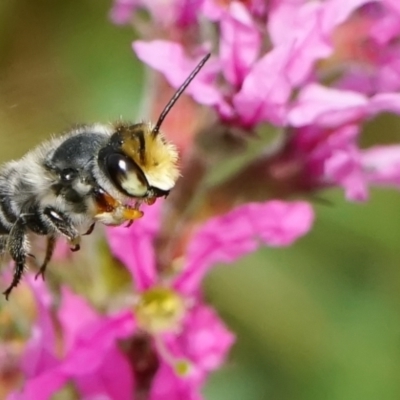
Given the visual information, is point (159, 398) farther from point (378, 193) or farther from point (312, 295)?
point (378, 193)

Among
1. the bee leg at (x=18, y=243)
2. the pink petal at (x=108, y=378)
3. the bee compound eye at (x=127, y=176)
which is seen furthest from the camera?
the pink petal at (x=108, y=378)

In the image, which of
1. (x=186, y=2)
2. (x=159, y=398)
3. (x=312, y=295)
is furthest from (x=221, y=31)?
(x=312, y=295)

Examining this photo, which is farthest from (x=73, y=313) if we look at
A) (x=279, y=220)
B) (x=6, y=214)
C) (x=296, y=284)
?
(x=296, y=284)

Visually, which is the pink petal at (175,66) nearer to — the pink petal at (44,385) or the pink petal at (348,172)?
the pink petal at (348,172)

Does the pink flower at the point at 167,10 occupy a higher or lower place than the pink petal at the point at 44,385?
higher

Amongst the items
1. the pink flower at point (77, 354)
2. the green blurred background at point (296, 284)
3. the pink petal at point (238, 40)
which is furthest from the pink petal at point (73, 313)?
the green blurred background at point (296, 284)

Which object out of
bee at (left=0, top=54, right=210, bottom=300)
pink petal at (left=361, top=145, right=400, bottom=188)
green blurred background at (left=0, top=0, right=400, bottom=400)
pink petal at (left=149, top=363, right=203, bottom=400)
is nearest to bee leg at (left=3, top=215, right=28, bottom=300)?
bee at (left=0, top=54, right=210, bottom=300)

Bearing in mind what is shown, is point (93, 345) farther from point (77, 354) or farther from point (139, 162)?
point (139, 162)
